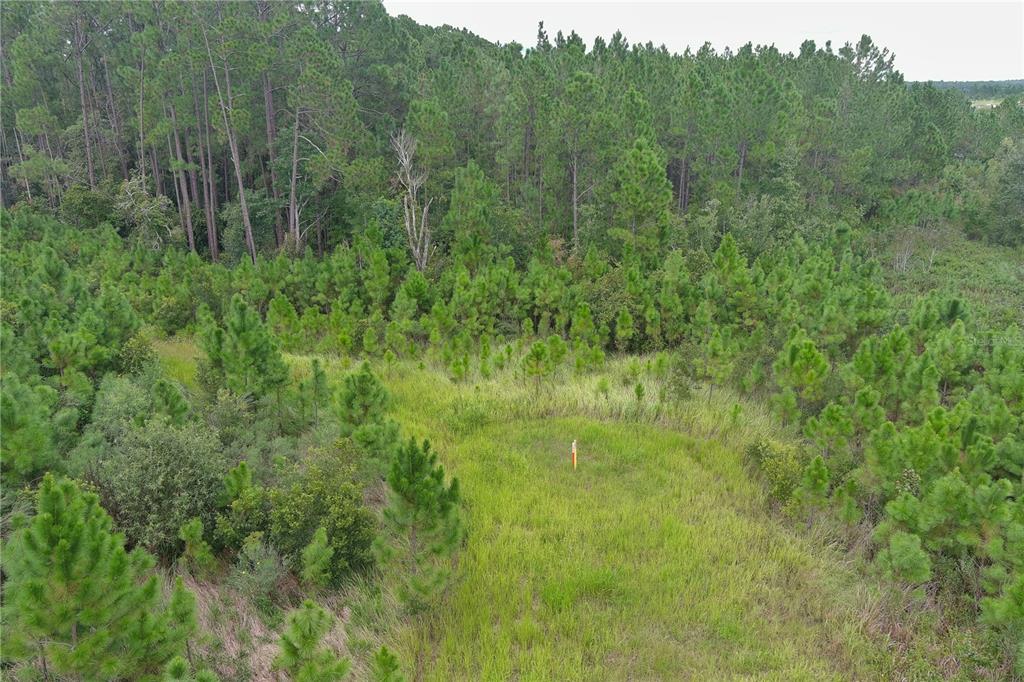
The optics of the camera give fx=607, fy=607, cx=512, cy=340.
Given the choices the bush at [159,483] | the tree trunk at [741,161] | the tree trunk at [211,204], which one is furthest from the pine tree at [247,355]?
the tree trunk at [741,161]

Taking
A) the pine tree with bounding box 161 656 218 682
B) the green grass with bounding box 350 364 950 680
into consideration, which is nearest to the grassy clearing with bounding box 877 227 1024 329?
the green grass with bounding box 350 364 950 680

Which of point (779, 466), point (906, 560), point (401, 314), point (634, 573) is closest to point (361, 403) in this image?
point (634, 573)

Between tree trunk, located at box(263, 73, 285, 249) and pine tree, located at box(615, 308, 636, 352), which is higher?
tree trunk, located at box(263, 73, 285, 249)

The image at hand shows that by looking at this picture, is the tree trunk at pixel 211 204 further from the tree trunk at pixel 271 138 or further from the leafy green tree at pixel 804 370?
the leafy green tree at pixel 804 370

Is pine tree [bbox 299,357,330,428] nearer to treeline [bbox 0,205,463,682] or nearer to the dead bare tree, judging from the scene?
treeline [bbox 0,205,463,682]

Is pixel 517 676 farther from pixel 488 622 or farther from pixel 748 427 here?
pixel 748 427

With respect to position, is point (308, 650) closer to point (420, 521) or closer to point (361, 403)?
point (420, 521)
